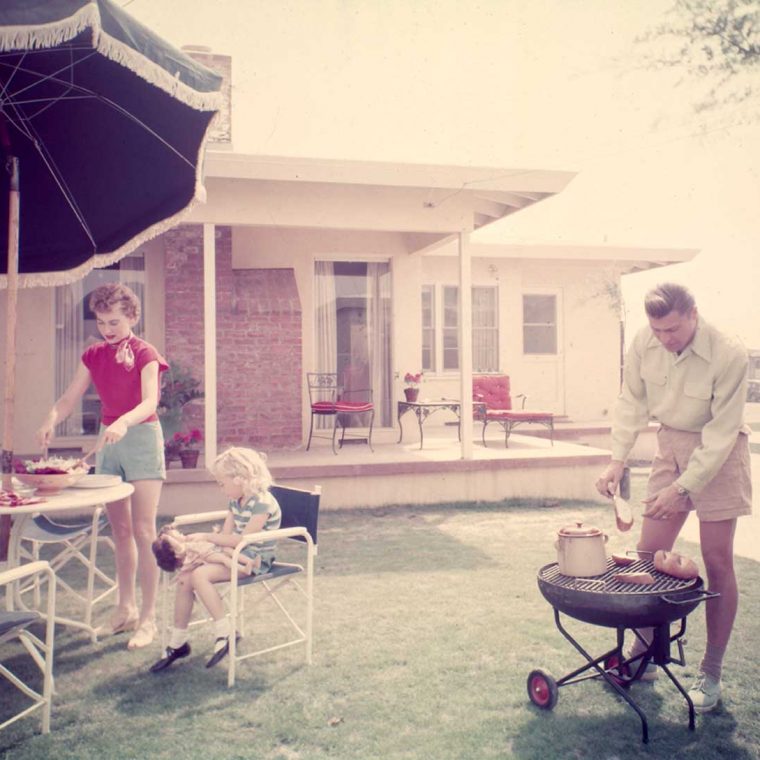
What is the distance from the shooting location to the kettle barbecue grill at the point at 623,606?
107 inches

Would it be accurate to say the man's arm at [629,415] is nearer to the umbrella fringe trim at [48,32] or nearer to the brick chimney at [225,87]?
the umbrella fringe trim at [48,32]

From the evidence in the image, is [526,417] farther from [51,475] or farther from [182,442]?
[51,475]

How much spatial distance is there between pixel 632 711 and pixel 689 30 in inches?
124

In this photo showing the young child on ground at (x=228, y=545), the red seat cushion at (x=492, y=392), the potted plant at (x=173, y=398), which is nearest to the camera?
the young child on ground at (x=228, y=545)

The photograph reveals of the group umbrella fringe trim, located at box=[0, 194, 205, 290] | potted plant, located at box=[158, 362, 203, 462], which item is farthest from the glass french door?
umbrella fringe trim, located at box=[0, 194, 205, 290]

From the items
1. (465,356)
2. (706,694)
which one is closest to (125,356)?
(706,694)

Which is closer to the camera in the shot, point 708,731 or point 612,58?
point 708,731

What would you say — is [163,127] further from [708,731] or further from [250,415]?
[250,415]

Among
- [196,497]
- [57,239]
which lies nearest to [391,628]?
[57,239]

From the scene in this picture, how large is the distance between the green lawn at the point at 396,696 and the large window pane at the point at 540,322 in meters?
9.22

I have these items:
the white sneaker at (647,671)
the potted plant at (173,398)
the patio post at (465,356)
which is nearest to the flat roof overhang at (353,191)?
the patio post at (465,356)

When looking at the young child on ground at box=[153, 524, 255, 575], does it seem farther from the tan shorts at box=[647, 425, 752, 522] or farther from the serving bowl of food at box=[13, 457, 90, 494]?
the tan shorts at box=[647, 425, 752, 522]

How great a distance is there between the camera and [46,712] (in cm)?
293

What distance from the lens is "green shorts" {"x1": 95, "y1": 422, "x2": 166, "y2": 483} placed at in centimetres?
390
